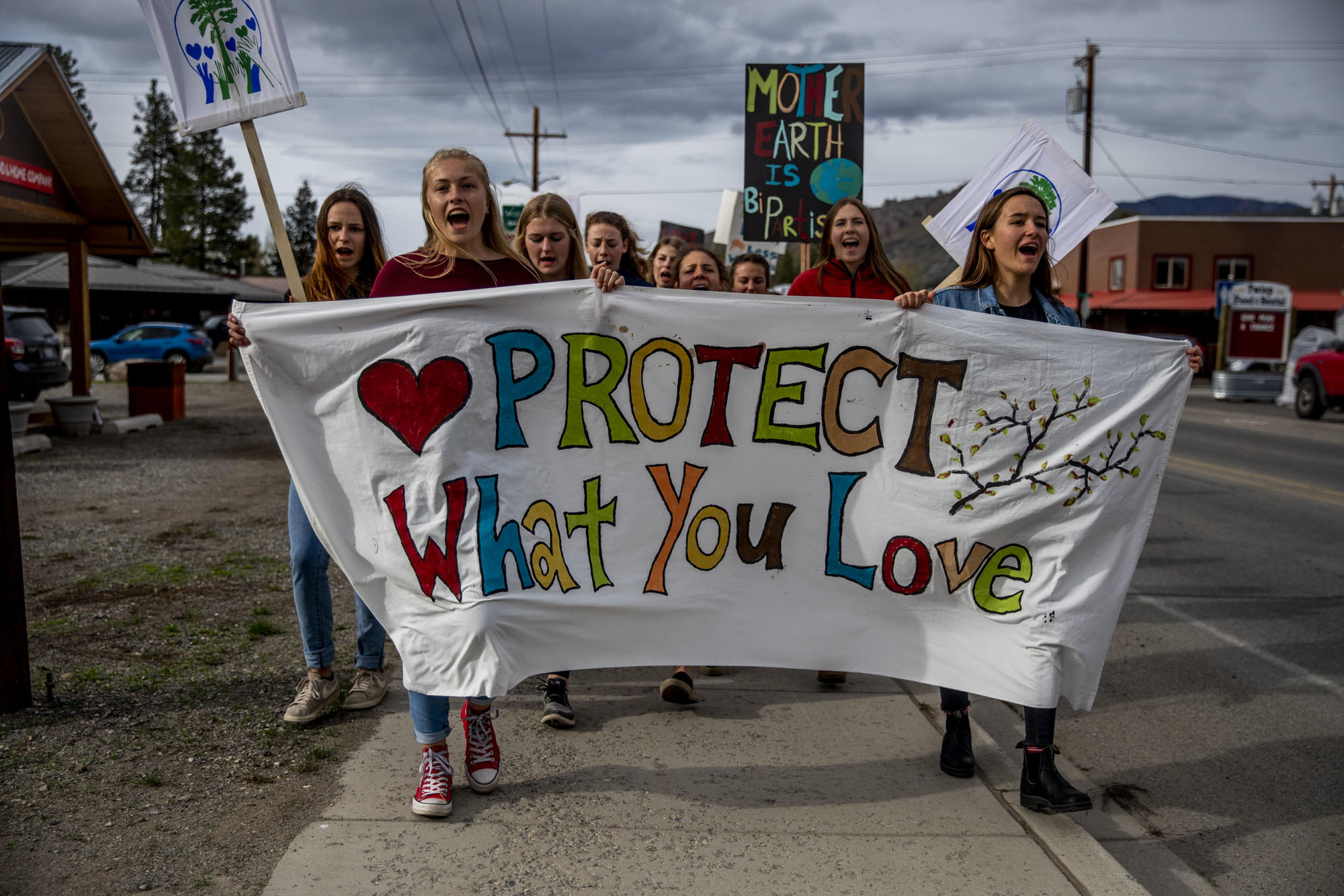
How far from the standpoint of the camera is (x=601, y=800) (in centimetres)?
340

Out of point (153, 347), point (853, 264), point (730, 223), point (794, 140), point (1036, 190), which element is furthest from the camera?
point (153, 347)

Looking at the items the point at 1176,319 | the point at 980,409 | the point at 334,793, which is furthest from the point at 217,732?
the point at 1176,319

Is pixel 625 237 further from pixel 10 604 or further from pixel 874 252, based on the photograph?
pixel 10 604

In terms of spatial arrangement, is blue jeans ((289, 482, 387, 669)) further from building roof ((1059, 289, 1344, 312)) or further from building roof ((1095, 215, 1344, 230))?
building roof ((1095, 215, 1344, 230))

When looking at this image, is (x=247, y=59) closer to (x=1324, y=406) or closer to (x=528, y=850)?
(x=528, y=850)

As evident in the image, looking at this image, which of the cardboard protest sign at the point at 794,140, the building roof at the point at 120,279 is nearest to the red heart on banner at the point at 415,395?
the cardboard protest sign at the point at 794,140

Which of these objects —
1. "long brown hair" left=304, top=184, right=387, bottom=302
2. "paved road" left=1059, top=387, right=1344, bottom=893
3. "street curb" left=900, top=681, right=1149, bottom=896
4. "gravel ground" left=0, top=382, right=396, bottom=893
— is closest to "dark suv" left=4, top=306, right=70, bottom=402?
"gravel ground" left=0, top=382, right=396, bottom=893

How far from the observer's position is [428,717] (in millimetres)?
3305

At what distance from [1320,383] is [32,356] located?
23.3 metres

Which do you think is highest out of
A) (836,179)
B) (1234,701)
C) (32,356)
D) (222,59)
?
(836,179)

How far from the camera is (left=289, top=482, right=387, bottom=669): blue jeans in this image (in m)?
3.88

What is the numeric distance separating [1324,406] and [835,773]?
20.6 meters

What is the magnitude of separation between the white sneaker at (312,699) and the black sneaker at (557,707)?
838 mm

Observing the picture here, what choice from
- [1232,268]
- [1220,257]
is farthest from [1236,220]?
[1232,268]
